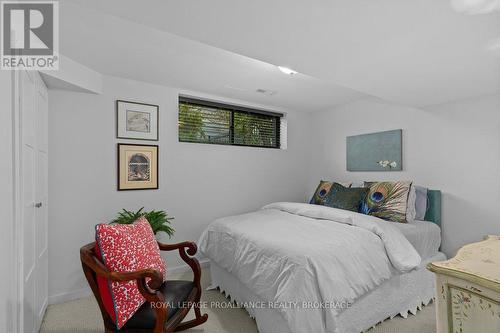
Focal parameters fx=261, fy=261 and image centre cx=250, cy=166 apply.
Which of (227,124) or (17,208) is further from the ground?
(227,124)

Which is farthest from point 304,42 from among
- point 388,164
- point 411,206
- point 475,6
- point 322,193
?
point 388,164

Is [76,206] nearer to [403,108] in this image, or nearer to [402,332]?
[402,332]

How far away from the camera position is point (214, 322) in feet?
7.27

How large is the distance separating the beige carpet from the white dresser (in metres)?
0.89

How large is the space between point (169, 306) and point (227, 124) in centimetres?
257

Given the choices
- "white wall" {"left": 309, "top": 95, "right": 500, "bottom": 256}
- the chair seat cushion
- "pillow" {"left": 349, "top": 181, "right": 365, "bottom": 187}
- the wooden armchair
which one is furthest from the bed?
"pillow" {"left": 349, "top": 181, "right": 365, "bottom": 187}

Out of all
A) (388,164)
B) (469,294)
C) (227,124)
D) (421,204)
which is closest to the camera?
(469,294)

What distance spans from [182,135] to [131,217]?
1236 mm

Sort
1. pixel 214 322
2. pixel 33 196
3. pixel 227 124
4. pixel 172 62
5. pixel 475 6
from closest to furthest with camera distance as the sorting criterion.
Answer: pixel 475 6 → pixel 33 196 → pixel 214 322 → pixel 172 62 → pixel 227 124

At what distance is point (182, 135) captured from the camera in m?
3.41

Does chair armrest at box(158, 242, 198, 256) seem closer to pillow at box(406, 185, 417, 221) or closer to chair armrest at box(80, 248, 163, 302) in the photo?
chair armrest at box(80, 248, 163, 302)

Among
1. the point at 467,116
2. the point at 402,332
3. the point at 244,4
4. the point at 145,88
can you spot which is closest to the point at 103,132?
the point at 145,88

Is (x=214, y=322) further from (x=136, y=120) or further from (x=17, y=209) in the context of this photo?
(x=136, y=120)

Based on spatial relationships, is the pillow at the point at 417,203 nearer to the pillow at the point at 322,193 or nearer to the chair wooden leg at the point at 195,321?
the pillow at the point at 322,193
